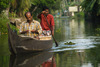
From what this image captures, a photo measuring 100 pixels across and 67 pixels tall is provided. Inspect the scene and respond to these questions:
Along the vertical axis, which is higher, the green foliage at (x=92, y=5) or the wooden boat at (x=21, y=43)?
the green foliage at (x=92, y=5)

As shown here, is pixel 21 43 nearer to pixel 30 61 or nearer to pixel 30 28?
pixel 30 28

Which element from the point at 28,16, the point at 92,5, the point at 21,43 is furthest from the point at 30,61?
the point at 92,5

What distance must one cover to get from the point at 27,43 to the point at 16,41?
0.52 metres

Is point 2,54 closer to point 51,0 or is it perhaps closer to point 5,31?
point 5,31

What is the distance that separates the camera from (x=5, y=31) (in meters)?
26.0

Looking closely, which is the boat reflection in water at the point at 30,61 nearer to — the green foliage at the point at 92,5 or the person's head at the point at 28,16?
the person's head at the point at 28,16

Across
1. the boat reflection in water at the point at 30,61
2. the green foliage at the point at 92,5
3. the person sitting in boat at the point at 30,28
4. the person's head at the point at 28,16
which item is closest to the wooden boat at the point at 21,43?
the boat reflection in water at the point at 30,61

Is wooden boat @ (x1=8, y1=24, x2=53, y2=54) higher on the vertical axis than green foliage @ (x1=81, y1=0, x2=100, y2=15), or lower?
lower

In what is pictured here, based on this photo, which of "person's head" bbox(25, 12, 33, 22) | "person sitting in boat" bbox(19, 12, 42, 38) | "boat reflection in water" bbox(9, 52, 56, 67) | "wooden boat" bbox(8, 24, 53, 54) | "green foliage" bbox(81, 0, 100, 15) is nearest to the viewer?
"boat reflection in water" bbox(9, 52, 56, 67)

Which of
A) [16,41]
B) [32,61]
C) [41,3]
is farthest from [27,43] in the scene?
[41,3]

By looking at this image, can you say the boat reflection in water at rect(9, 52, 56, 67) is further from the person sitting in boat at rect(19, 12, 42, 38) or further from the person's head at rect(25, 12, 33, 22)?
the person's head at rect(25, 12, 33, 22)

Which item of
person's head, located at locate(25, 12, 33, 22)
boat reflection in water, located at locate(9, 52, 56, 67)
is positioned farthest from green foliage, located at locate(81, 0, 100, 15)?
boat reflection in water, located at locate(9, 52, 56, 67)

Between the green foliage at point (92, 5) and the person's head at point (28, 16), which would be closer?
the person's head at point (28, 16)

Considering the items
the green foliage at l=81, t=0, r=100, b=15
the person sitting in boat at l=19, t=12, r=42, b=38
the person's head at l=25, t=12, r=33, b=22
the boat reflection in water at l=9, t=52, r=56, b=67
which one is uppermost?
the green foliage at l=81, t=0, r=100, b=15
